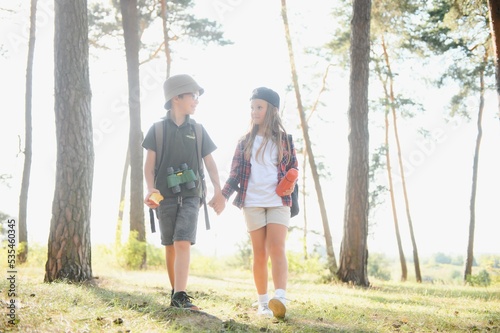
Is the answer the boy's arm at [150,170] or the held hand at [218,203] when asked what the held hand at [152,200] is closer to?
the boy's arm at [150,170]

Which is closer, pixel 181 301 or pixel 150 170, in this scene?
pixel 181 301

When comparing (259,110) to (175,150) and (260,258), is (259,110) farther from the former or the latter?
(260,258)

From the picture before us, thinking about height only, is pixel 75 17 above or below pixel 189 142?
above

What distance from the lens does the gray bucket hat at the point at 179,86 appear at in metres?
5.14

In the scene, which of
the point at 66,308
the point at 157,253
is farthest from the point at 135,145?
the point at 66,308

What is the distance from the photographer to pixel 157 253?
14602mm

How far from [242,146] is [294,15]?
33.5 ft

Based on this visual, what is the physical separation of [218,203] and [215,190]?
13 cm

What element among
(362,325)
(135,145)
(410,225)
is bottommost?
(362,325)

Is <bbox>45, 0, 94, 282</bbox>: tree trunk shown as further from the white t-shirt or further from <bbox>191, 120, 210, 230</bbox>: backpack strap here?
the white t-shirt

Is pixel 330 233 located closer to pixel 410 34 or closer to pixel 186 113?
pixel 410 34

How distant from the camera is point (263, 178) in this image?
16.5 feet

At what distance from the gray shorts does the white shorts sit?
1.65 ft

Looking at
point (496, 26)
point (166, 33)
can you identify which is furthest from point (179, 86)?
point (166, 33)
